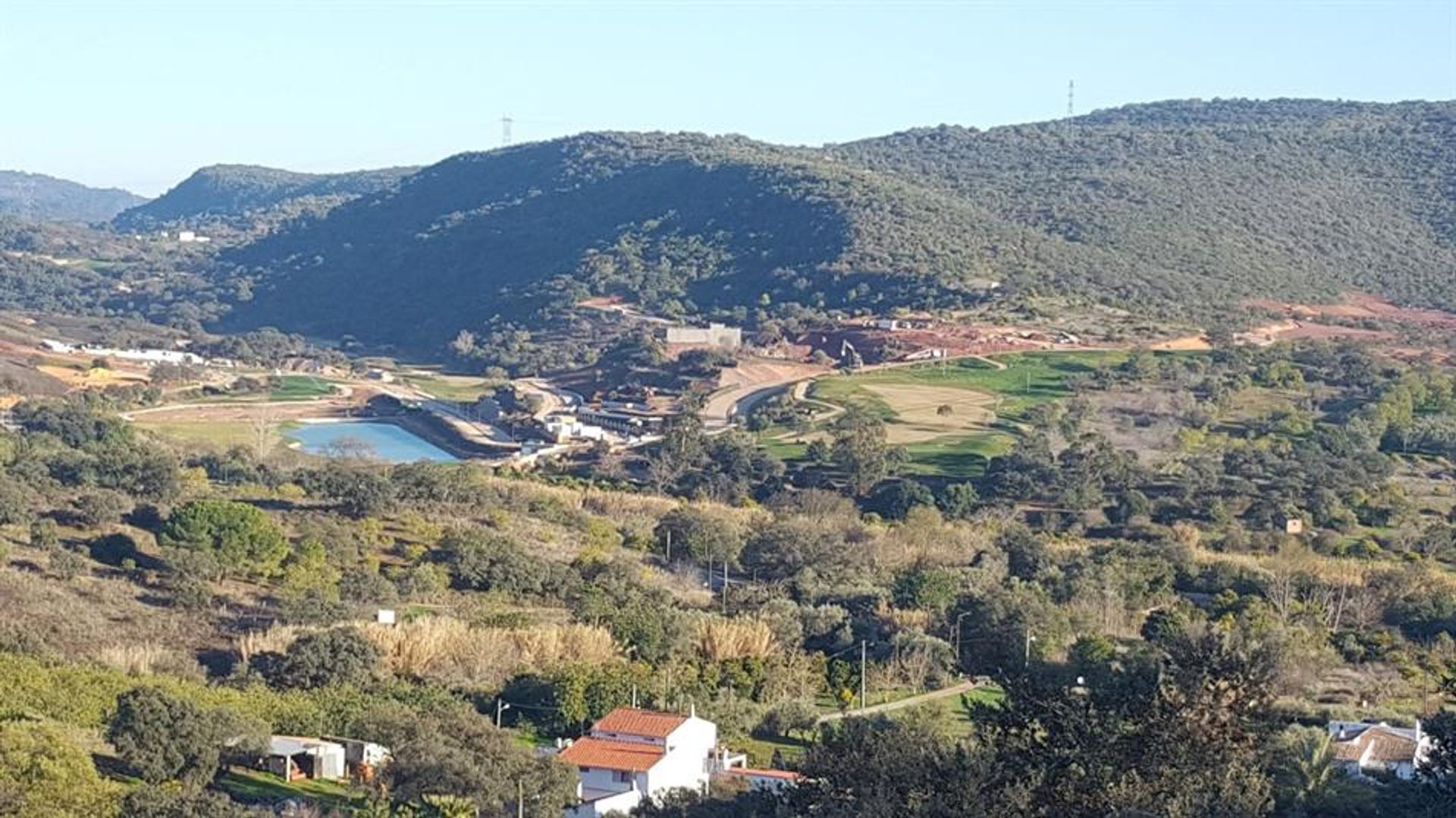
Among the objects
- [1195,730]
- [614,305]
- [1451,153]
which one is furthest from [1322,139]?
[1195,730]

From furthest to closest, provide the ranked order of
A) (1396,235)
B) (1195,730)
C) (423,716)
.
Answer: (1396,235)
(423,716)
(1195,730)

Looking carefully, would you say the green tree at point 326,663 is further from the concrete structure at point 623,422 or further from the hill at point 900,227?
the hill at point 900,227

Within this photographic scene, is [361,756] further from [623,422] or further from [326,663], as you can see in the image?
[623,422]

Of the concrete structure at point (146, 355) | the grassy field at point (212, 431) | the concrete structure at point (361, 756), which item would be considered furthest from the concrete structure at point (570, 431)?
the concrete structure at point (361, 756)

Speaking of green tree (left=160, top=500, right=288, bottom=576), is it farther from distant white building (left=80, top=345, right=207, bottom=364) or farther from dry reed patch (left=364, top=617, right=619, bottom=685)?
distant white building (left=80, top=345, right=207, bottom=364)

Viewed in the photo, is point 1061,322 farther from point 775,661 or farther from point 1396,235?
point 775,661
